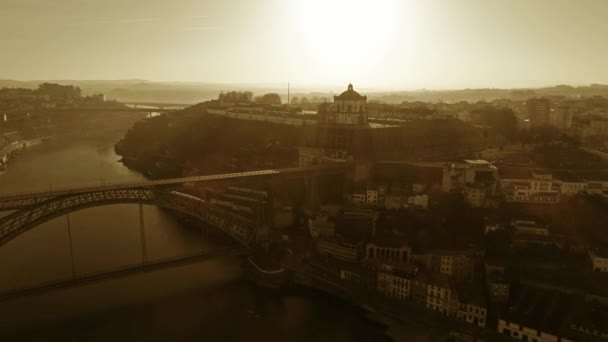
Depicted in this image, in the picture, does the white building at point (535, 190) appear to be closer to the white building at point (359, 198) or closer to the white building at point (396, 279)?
the white building at point (359, 198)

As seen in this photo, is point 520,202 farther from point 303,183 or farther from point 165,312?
point 165,312

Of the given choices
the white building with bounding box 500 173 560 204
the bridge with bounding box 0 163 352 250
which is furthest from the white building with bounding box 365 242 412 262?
the white building with bounding box 500 173 560 204

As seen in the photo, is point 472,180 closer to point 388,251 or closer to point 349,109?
point 388,251

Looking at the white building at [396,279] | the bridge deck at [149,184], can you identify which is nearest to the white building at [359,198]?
the bridge deck at [149,184]

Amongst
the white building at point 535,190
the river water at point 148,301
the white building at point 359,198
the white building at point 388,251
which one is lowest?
the river water at point 148,301

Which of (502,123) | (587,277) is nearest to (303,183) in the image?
(587,277)

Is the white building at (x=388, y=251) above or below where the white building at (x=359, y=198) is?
below
